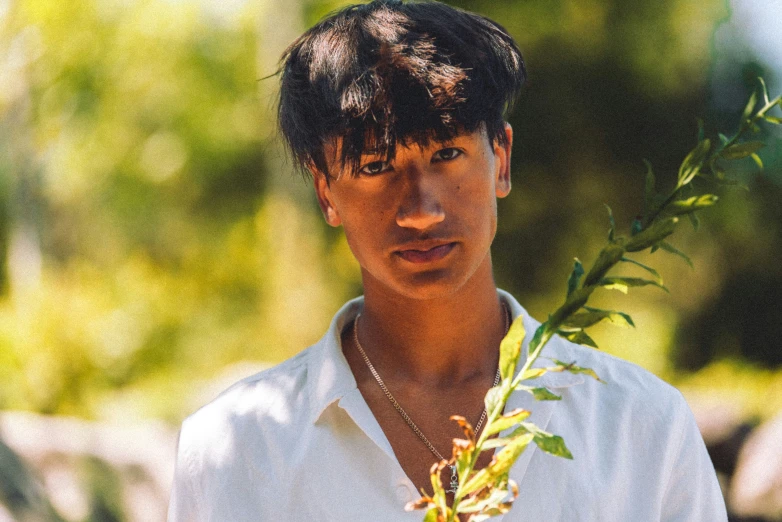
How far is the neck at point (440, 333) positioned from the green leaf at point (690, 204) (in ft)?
3.52

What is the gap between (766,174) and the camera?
25.0 ft

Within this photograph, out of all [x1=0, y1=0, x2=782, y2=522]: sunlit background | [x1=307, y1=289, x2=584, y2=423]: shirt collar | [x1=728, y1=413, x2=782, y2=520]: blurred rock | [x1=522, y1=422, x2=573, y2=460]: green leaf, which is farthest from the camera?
[x1=0, y1=0, x2=782, y2=522]: sunlit background

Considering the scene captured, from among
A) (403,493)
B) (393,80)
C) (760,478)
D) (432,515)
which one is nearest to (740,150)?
(432,515)

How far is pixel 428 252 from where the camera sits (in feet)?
5.96

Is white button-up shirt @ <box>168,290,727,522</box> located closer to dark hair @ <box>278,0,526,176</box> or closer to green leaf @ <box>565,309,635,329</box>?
dark hair @ <box>278,0,526,176</box>

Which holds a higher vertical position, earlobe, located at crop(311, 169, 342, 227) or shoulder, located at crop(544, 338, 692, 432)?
earlobe, located at crop(311, 169, 342, 227)

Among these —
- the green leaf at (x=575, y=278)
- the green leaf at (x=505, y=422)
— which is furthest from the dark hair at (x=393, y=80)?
the green leaf at (x=505, y=422)

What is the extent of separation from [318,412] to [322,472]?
0.14 meters

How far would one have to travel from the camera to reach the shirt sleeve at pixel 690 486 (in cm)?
194

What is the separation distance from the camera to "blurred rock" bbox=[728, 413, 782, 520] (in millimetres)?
5168

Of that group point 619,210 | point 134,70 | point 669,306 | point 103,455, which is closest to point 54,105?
point 134,70

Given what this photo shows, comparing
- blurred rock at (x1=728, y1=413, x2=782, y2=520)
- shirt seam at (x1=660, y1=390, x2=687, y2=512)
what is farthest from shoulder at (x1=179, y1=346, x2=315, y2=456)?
blurred rock at (x1=728, y1=413, x2=782, y2=520)

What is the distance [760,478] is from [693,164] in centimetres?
472

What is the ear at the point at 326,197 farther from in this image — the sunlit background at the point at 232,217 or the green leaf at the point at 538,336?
the sunlit background at the point at 232,217
